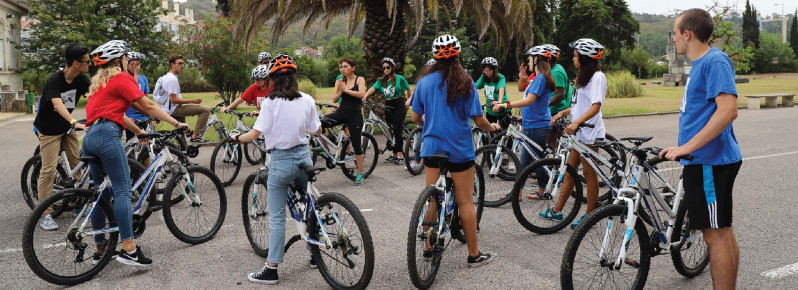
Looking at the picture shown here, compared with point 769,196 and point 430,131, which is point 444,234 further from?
point 769,196

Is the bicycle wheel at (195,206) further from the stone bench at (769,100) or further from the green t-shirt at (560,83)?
the stone bench at (769,100)

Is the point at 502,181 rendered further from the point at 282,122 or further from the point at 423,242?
the point at 282,122

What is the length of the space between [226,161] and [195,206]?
3.02m

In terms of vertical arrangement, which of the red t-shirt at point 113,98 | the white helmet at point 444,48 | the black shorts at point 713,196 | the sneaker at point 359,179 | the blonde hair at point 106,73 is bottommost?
the sneaker at point 359,179

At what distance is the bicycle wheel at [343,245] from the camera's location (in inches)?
165

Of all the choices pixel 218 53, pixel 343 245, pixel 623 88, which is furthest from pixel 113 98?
pixel 623 88

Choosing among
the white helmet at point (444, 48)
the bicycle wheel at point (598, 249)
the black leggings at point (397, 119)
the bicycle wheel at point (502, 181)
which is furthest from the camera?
the black leggings at point (397, 119)

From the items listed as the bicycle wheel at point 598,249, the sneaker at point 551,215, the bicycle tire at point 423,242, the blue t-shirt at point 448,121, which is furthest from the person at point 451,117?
the sneaker at point 551,215

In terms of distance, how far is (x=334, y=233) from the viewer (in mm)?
4367

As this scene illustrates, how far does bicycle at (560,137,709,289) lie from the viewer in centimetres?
376

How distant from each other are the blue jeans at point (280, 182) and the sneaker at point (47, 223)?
1696mm

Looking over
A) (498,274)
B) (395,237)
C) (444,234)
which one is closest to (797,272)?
(498,274)

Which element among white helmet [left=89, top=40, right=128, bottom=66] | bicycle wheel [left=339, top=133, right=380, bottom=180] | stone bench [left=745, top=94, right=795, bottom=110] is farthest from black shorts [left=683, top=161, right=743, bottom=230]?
stone bench [left=745, top=94, right=795, bottom=110]

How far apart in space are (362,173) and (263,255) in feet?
12.3
